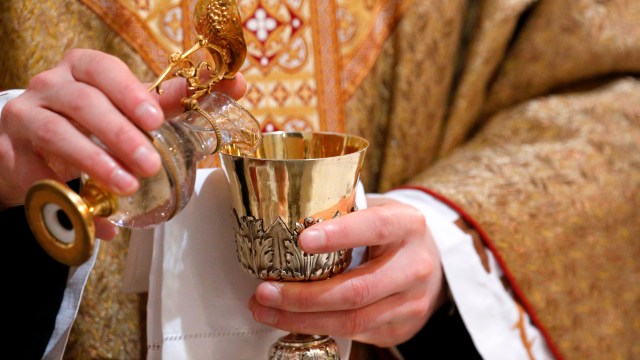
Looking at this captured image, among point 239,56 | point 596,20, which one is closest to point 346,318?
point 239,56

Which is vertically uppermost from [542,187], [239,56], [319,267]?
[239,56]

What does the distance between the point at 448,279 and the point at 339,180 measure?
0.36 meters

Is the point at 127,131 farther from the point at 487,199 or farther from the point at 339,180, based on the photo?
the point at 487,199

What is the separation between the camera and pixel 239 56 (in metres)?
0.68

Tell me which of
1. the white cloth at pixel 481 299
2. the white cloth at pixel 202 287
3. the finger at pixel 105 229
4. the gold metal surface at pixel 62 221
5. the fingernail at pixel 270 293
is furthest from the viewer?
the white cloth at pixel 481 299

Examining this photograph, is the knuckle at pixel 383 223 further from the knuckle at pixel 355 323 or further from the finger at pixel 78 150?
the finger at pixel 78 150

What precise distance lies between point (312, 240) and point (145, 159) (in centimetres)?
18

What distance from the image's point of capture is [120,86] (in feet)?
1.82

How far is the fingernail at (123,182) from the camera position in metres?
0.52

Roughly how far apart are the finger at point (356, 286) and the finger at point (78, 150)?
0.22 metres

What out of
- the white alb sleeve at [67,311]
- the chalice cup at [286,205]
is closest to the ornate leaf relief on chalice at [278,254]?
the chalice cup at [286,205]

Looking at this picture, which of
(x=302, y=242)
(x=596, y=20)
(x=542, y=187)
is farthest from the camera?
(x=596, y=20)

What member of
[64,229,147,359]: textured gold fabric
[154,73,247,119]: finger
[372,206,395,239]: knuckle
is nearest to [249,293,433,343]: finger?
[372,206,395,239]: knuckle

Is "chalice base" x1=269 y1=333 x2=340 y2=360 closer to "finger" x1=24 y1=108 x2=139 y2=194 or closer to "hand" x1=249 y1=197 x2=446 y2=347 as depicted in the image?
"hand" x1=249 y1=197 x2=446 y2=347
